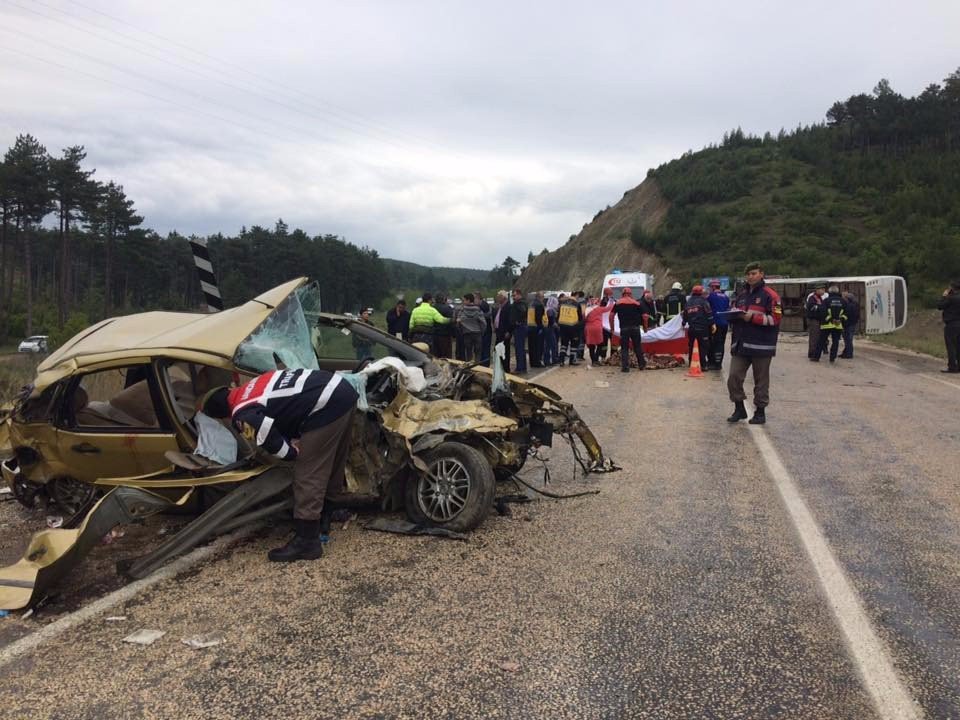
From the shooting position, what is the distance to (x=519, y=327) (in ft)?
48.9

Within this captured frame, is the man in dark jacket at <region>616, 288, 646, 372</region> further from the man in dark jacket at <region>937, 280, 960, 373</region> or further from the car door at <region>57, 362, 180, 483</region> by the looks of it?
the car door at <region>57, 362, 180, 483</region>

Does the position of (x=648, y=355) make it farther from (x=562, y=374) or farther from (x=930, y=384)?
(x=930, y=384)

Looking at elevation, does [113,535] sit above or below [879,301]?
below

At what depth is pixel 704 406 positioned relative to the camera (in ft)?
32.2

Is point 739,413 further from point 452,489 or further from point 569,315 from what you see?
point 569,315

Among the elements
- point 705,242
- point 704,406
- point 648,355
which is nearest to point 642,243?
point 705,242

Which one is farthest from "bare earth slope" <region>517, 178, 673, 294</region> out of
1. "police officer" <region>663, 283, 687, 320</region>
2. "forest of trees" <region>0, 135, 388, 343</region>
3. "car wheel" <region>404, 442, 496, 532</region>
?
"car wheel" <region>404, 442, 496, 532</region>

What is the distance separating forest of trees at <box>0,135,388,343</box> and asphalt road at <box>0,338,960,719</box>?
5082cm

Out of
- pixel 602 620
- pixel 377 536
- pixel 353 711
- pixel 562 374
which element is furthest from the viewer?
pixel 562 374

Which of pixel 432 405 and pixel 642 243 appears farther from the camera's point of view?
pixel 642 243

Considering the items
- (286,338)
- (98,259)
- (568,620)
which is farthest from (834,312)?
(98,259)

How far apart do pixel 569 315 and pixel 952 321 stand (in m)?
7.47

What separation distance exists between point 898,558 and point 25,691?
450cm

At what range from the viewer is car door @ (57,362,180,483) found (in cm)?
475
